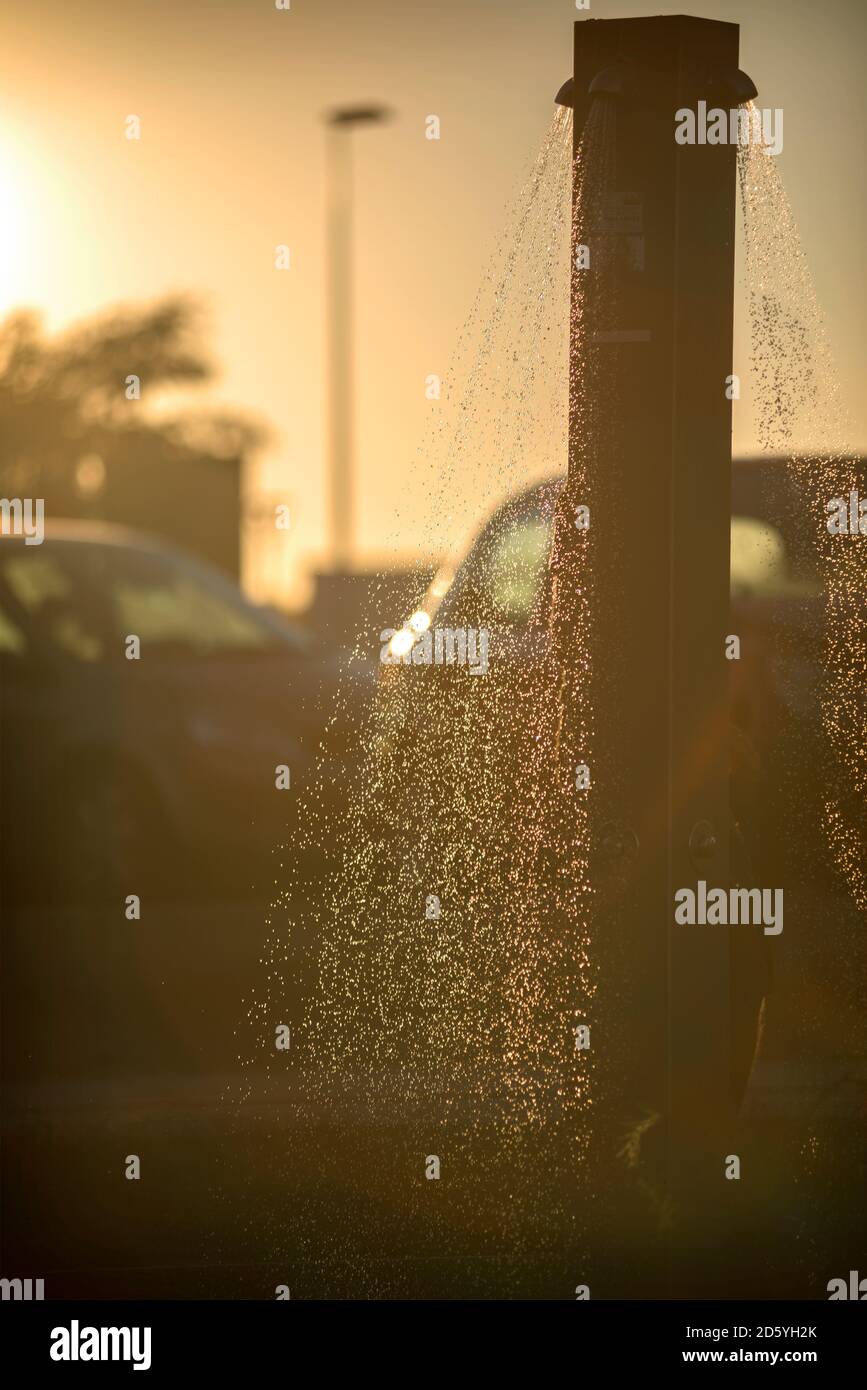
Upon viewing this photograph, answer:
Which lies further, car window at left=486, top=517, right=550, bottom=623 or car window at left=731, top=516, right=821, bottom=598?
car window at left=731, top=516, right=821, bottom=598

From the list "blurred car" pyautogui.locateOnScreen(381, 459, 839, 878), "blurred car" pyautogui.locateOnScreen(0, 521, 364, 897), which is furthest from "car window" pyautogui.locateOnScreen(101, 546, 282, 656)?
"blurred car" pyautogui.locateOnScreen(381, 459, 839, 878)

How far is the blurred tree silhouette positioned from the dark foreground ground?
3857 millimetres

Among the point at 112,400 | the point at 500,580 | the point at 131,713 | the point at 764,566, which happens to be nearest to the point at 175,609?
the point at 131,713

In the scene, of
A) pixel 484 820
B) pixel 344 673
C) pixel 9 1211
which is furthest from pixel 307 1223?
pixel 344 673

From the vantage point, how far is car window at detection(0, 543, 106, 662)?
6.54 metres

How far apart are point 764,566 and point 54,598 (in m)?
3.22

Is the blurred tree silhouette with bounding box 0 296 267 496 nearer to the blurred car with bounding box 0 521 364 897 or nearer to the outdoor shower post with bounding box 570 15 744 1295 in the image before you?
the blurred car with bounding box 0 521 364 897

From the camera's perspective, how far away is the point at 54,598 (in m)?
6.62

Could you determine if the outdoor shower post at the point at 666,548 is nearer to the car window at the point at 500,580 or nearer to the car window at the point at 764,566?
the car window at the point at 500,580

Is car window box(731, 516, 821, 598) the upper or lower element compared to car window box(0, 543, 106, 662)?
lower

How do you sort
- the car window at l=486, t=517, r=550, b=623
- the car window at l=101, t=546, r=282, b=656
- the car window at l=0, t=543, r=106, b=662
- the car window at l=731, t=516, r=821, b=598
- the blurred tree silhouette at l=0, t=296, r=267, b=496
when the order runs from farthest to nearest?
1. the blurred tree silhouette at l=0, t=296, r=267, b=496
2. the car window at l=101, t=546, r=282, b=656
3. the car window at l=0, t=543, r=106, b=662
4. the car window at l=731, t=516, r=821, b=598
5. the car window at l=486, t=517, r=550, b=623

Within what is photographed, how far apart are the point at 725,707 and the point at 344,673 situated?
0.95m
